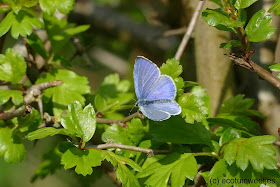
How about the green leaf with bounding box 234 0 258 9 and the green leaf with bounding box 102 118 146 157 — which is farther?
the green leaf with bounding box 102 118 146 157

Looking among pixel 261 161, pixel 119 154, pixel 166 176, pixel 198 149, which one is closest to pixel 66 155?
pixel 119 154

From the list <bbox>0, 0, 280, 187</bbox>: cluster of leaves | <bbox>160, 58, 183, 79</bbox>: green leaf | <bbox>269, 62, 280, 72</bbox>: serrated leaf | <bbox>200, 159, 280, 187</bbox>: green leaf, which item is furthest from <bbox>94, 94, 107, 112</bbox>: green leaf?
<bbox>269, 62, 280, 72</bbox>: serrated leaf

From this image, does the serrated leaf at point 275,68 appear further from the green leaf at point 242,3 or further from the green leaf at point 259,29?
the green leaf at point 242,3

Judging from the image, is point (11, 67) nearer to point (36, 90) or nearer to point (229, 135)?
point (36, 90)

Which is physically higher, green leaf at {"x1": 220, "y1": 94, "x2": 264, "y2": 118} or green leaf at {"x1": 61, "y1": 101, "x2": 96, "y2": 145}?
green leaf at {"x1": 220, "y1": 94, "x2": 264, "y2": 118}

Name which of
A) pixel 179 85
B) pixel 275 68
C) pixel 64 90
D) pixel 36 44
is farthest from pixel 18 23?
pixel 275 68

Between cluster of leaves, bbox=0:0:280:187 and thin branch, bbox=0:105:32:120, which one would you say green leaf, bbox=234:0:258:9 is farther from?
thin branch, bbox=0:105:32:120

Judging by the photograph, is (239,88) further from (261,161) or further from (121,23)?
(121,23)
